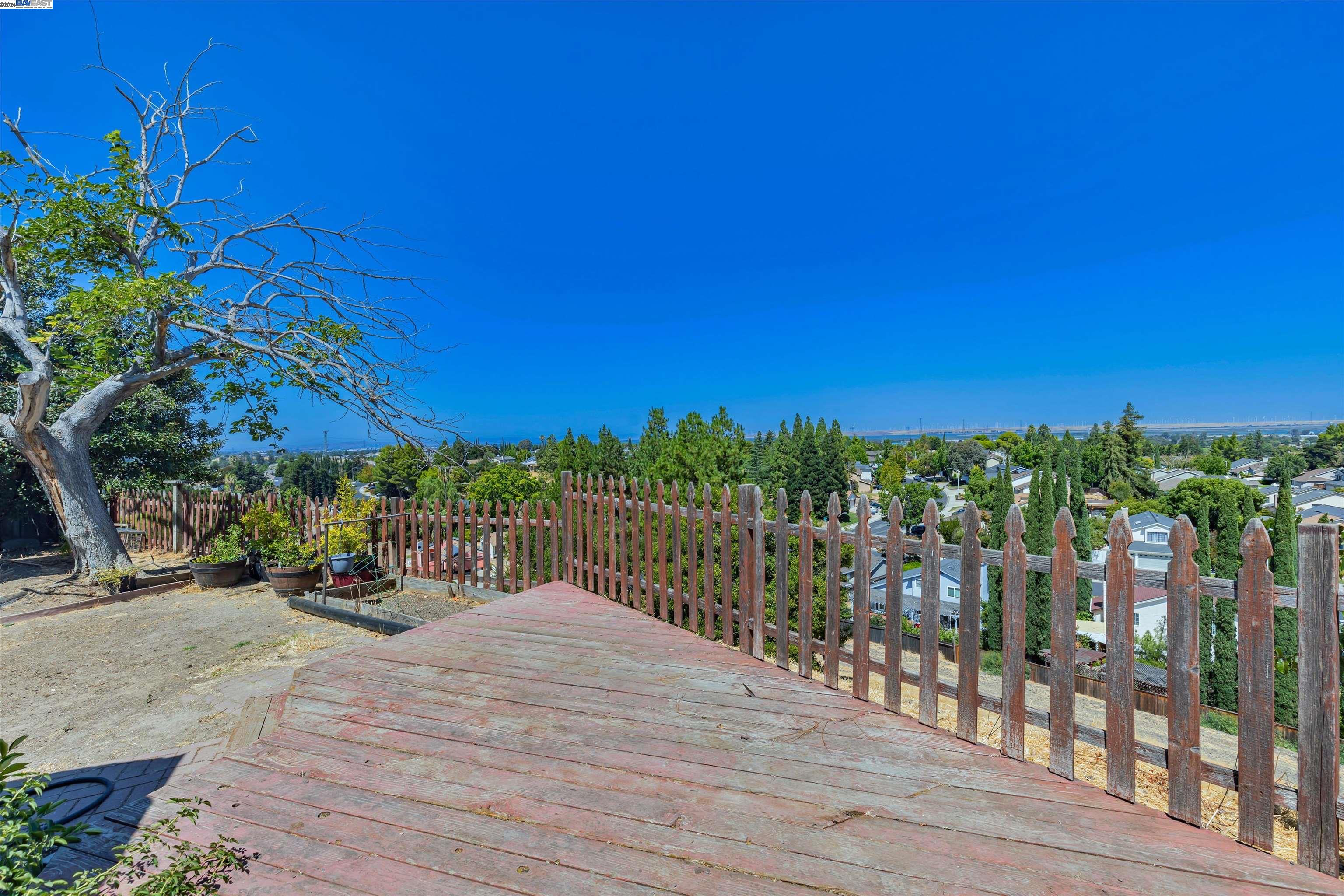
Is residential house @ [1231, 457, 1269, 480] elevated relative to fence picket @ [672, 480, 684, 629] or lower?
elevated

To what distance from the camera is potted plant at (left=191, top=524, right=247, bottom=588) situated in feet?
27.1

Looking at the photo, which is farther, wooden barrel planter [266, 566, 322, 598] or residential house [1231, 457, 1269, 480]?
residential house [1231, 457, 1269, 480]

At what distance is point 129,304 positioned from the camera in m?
7.22

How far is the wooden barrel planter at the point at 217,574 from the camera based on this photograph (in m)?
8.23

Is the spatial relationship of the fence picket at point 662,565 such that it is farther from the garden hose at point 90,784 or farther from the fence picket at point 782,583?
the garden hose at point 90,784

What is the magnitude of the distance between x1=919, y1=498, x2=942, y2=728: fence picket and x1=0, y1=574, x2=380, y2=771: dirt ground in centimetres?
433

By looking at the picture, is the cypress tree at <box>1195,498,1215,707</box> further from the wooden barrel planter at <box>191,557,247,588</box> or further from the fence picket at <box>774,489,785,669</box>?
the wooden barrel planter at <box>191,557,247,588</box>

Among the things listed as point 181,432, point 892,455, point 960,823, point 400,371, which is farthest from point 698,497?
point 892,455

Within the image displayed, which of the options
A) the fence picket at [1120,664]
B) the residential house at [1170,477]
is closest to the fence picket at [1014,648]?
the fence picket at [1120,664]

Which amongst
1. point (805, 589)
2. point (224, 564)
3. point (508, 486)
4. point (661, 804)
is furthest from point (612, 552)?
point (508, 486)

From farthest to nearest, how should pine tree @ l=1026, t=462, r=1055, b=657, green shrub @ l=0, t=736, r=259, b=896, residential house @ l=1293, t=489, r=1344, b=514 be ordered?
residential house @ l=1293, t=489, r=1344, b=514, pine tree @ l=1026, t=462, r=1055, b=657, green shrub @ l=0, t=736, r=259, b=896

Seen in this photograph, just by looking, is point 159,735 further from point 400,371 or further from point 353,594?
point 400,371

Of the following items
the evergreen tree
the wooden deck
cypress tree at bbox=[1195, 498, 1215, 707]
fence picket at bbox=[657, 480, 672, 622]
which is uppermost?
the evergreen tree

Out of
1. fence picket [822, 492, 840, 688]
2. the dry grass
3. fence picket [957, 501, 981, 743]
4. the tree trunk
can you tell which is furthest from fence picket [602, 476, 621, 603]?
the tree trunk
